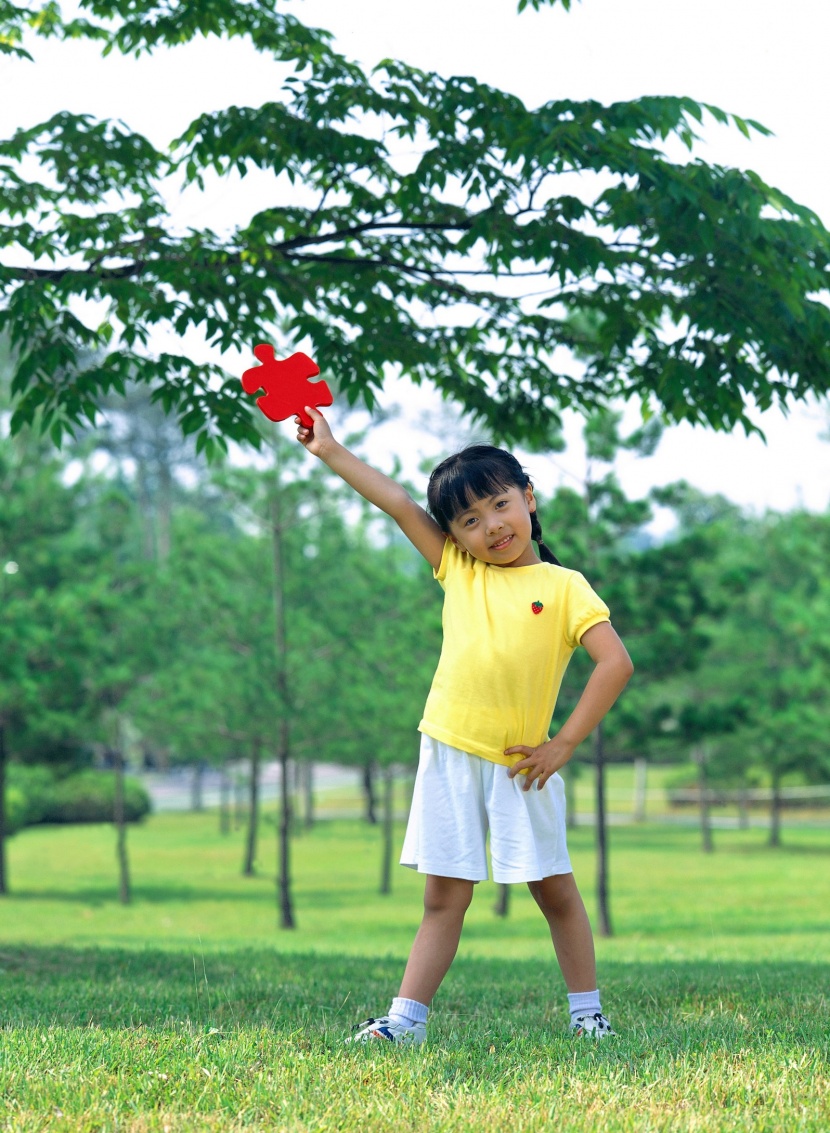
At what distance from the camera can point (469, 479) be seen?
378cm

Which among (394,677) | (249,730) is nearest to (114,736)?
(249,730)

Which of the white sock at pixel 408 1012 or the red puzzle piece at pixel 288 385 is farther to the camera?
the red puzzle piece at pixel 288 385

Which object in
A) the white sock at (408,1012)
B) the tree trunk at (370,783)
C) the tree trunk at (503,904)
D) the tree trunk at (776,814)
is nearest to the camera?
the white sock at (408,1012)

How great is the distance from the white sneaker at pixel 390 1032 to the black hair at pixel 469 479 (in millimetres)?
1496

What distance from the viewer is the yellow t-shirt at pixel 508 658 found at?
3668 millimetres

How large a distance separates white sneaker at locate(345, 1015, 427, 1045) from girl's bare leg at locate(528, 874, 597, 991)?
1.64ft

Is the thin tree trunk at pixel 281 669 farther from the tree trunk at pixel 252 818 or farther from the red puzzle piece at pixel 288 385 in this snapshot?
the red puzzle piece at pixel 288 385

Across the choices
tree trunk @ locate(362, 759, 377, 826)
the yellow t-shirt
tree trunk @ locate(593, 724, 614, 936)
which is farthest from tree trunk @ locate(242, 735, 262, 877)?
A: the yellow t-shirt

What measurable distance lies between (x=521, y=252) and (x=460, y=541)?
2710mm

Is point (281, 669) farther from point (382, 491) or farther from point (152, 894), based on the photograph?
point (382, 491)

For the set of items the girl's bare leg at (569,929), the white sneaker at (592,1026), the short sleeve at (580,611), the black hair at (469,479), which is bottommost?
the white sneaker at (592,1026)

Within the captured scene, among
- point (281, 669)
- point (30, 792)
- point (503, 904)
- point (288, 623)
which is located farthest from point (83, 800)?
point (503, 904)

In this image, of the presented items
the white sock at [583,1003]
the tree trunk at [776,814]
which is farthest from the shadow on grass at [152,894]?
the white sock at [583,1003]

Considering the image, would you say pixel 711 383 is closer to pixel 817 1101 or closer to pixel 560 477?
pixel 817 1101
